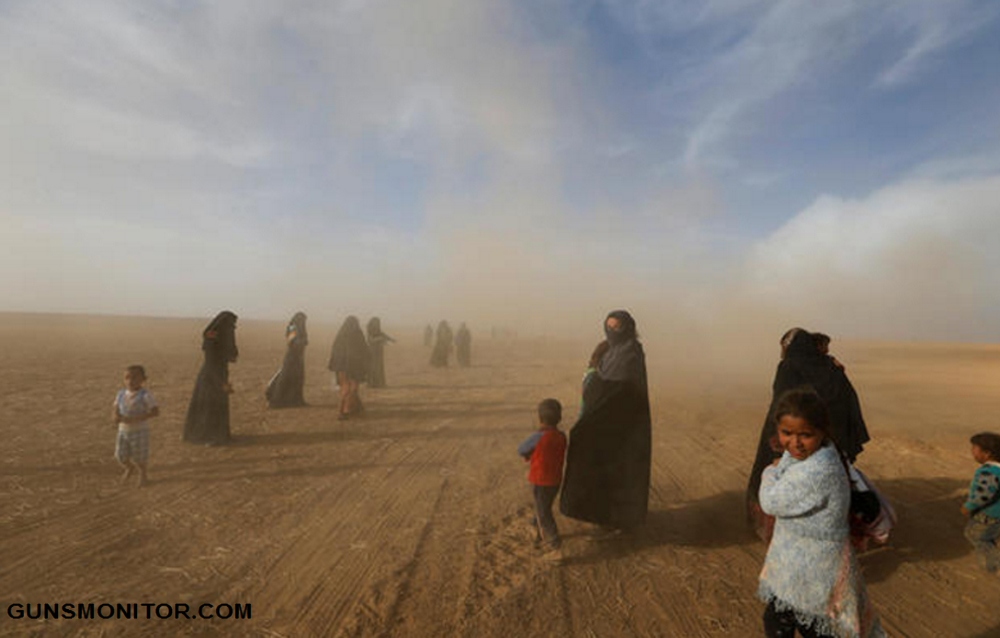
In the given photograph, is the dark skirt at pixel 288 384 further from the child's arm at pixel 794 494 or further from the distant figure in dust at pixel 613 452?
the child's arm at pixel 794 494

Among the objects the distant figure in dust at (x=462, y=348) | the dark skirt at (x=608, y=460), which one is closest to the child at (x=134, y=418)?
the dark skirt at (x=608, y=460)

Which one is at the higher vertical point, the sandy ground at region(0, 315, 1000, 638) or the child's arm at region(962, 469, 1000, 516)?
the child's arm at region(962, 469, 1000, 516)

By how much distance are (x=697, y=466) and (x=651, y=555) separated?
3755 millimetres

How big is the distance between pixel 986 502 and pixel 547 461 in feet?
13.9

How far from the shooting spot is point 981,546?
490 cm

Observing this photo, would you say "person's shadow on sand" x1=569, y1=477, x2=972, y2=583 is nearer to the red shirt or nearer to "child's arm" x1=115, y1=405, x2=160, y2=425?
the red shirt

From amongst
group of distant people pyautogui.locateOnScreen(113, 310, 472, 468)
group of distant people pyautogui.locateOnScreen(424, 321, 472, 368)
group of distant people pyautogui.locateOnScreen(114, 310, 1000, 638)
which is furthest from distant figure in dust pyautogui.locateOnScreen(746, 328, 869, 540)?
group of distant people pyautogui.locateOnScreen(424, 321, 472, 368)

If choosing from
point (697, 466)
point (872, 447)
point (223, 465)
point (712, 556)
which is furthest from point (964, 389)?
point (223, 465)

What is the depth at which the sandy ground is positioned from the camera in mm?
4012

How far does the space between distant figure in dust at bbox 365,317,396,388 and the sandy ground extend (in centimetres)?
550

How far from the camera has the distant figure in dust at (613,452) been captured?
5.23 meters

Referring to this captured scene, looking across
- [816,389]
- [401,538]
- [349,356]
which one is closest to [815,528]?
[816,389]

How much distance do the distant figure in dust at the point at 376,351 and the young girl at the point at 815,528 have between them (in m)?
15.0

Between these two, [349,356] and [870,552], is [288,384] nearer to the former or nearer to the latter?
[349,356]
